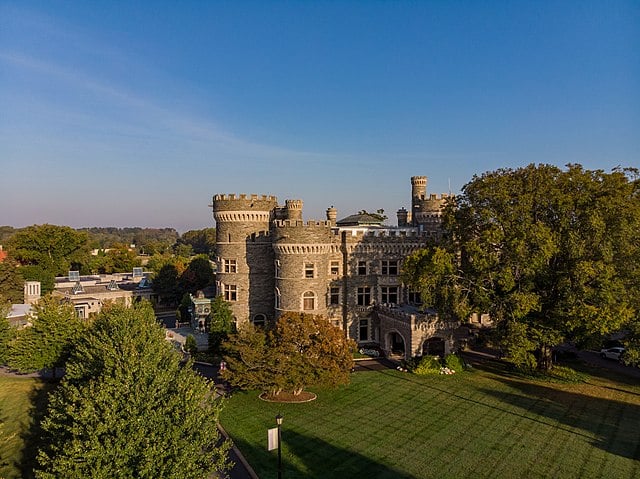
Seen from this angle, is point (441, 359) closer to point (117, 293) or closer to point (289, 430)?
point (289, 430)

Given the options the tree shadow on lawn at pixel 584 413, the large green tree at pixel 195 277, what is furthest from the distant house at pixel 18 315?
the tree shadow on lawn at pixel 584 413

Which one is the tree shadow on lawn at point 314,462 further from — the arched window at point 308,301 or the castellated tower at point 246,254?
the castellated tower at point 246,254

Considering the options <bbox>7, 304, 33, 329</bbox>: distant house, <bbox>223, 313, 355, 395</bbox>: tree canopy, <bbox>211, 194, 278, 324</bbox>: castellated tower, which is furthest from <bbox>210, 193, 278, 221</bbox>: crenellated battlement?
<bbox>7, 304, 33, 329</bbox>: distant house

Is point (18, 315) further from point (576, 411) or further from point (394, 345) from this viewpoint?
point (576, 411)

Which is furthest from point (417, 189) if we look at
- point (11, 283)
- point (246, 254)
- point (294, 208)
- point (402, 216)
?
point (11, 283)

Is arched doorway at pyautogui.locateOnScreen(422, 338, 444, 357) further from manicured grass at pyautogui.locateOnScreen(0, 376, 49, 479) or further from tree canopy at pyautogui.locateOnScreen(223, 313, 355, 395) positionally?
manicured grass at pyautogui.locateOnScreen(0, 376, 49, 479)

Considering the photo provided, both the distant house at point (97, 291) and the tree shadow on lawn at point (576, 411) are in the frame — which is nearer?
the tree shadow on lawn at point (576, 411)
